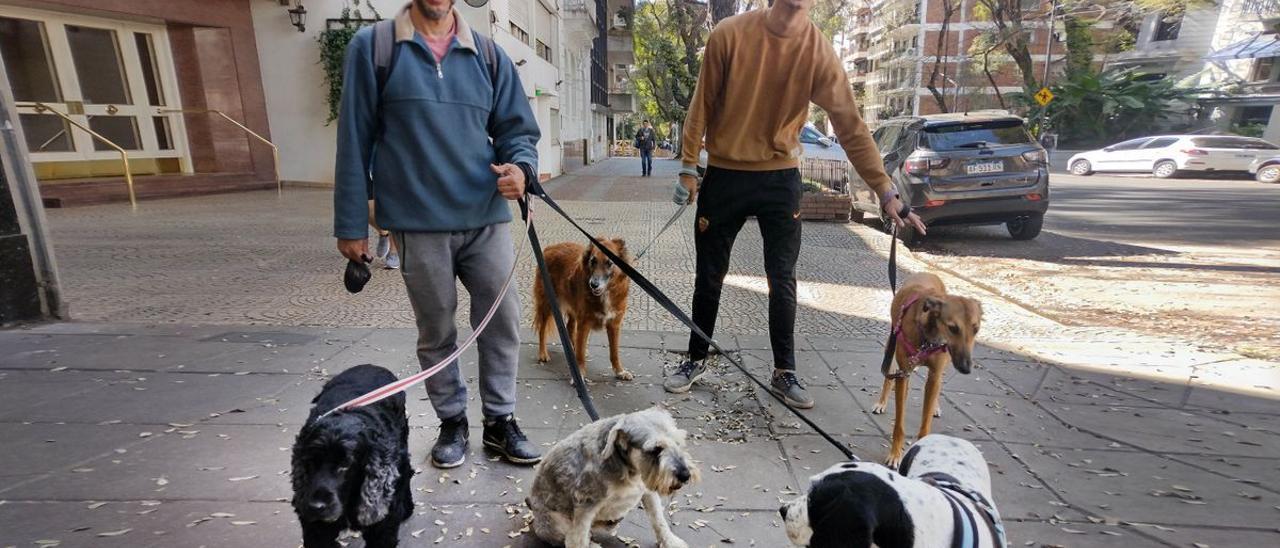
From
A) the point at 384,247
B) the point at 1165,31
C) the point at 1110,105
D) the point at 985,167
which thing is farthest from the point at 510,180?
the point at 1165,31

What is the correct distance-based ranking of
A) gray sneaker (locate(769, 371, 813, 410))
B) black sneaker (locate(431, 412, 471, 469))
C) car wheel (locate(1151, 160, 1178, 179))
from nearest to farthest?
black sneaker (locate(431, 412, 471, 469)) → gray sneaker (locate(769, 371, 813, 410)) → car wheel (locate(1151, 160, 1178, 179))

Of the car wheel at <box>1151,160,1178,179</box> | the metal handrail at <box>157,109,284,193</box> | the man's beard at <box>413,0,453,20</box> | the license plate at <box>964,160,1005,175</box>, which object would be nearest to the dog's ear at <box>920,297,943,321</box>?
the man's beard at <box>413,0,453,20</box>

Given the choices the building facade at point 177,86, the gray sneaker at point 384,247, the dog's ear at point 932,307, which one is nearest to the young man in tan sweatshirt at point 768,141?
the dog's ear at point 932,307

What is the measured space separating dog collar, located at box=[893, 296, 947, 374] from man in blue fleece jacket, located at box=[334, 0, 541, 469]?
2078 millimetres

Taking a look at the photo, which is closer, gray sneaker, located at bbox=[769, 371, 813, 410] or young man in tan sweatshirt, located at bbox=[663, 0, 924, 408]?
young man in tan sweatshirt, located at bbox=[663, 0, 924, 408]

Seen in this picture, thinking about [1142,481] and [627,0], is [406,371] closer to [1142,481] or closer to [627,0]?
[1142,481]

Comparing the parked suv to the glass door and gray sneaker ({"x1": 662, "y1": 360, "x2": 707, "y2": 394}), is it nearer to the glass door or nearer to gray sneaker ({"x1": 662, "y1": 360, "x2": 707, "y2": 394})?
gray sneaker ({"x1": 662, "y1": 360, "x2": 707, "y2": 394})

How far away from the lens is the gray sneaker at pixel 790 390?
3505 millimetres

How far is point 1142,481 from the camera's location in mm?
2803

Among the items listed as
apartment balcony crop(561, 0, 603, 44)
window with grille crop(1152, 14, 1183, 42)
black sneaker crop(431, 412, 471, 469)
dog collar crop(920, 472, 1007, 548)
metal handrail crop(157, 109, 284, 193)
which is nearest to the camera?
dog collar crop(920, 472, 1007, 548)

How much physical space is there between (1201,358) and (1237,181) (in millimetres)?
22387

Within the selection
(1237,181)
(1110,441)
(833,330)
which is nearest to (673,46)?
(1237,181)

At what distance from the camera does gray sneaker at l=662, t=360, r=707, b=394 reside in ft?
12.1

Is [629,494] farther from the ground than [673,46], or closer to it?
closer to it
